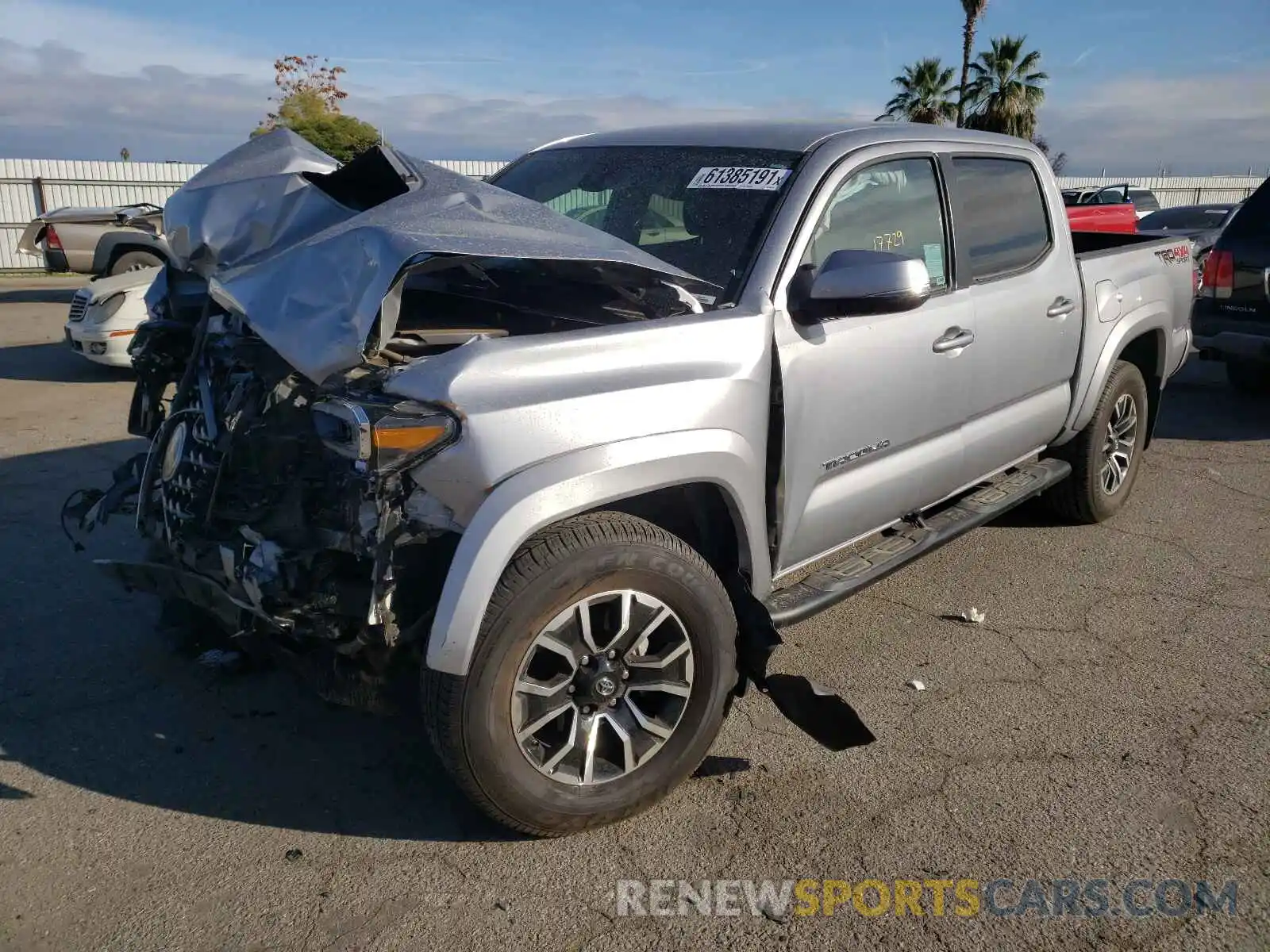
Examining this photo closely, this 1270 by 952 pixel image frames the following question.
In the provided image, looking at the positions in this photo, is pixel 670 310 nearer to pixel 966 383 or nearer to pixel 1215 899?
pixel 966 383

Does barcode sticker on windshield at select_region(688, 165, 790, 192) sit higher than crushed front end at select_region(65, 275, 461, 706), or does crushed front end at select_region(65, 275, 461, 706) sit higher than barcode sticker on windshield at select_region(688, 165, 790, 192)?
barcode sticker on windshield at select_region(688, 165, 790, 192)

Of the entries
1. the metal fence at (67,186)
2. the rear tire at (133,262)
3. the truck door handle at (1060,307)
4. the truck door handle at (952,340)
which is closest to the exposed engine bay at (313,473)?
the truck door handle at (952,340)

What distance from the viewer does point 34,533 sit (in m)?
5.31

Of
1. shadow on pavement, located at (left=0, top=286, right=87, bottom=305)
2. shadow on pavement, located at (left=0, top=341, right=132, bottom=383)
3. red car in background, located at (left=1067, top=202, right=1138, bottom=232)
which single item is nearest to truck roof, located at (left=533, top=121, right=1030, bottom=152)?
shadow on pavement, located at (left=0, top=341, right=132, bottom=383)

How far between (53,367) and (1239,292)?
10.6 meters

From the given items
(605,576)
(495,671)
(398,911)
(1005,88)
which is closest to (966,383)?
(605,576)

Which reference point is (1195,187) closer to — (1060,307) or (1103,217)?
(1103,217)

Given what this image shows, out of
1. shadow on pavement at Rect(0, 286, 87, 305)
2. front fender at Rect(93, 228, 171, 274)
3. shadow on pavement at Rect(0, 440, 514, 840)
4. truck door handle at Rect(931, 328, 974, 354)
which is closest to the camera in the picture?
shadow on pavement at Rect(0, 440, 514, 840)

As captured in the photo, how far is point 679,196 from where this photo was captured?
383 cm

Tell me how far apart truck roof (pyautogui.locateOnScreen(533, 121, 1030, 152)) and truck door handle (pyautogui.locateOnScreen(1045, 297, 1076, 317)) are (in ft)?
2.50

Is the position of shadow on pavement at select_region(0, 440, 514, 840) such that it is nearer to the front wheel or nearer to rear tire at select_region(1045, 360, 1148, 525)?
the front wheel

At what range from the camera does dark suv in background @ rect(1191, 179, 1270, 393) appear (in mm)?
7574

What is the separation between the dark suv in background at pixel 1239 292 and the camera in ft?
24.8

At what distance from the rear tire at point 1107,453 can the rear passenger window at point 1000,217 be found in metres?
1.01
